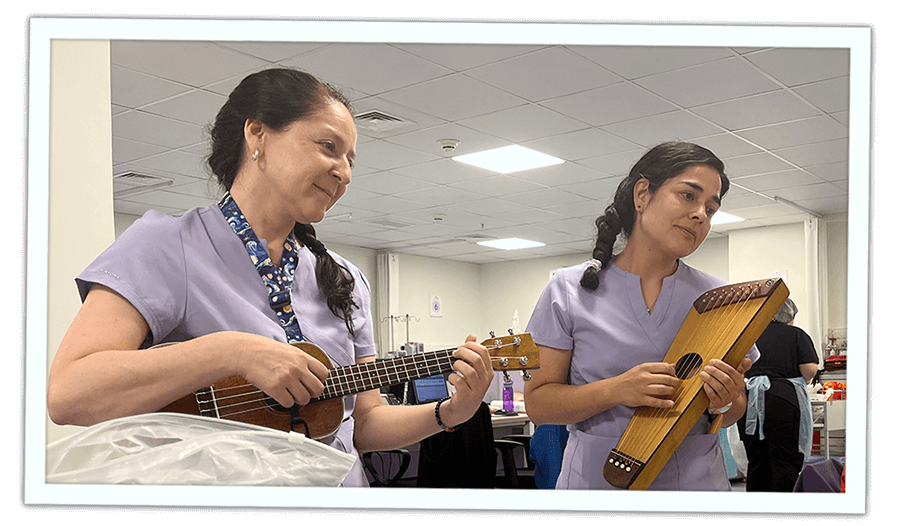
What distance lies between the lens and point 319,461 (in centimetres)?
132

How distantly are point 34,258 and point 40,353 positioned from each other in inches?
7.5

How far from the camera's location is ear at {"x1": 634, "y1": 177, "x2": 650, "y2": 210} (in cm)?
153

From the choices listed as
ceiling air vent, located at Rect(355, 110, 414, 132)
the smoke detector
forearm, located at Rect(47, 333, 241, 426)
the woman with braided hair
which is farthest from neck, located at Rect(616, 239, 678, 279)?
the smoke detector

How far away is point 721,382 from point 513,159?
112 cm

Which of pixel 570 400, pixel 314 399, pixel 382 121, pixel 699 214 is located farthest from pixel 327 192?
pixel 382 121

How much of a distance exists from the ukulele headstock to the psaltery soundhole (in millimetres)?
281

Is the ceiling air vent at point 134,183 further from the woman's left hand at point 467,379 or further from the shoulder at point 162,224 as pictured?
the woman's left hand at point 467,379

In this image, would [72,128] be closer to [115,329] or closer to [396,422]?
[115,329]

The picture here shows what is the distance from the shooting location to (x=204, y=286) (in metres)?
1.27

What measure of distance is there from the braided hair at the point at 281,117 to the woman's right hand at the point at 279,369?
173 mm

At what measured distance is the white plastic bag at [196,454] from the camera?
126 cm

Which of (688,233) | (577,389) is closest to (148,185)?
(577,389)

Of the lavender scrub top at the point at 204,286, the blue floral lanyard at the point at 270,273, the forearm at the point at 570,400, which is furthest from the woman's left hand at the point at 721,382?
the blue floral lanyard at the point at 270,273

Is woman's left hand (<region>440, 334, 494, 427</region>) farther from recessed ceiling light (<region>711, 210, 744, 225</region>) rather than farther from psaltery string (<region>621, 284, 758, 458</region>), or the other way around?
recessed ceiling light (<region>711, 210, 744, 225</region>)
